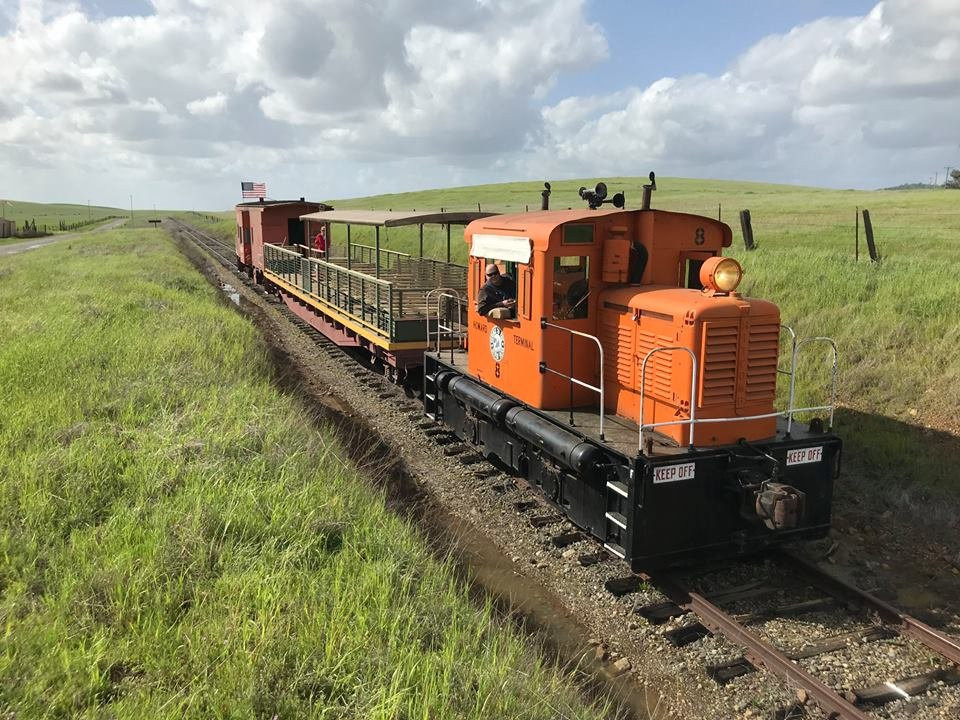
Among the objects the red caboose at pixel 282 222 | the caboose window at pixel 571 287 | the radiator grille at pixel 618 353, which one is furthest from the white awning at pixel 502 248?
the red caboose at pixel 282 222

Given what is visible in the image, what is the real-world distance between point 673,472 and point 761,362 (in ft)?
4.83

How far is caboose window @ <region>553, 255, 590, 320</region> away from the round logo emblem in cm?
111

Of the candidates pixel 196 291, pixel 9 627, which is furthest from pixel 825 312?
pixel 196 291

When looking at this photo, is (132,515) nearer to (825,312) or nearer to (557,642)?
(557,642)

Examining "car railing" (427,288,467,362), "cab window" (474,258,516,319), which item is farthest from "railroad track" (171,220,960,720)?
"car railing" (427,288,467,362)

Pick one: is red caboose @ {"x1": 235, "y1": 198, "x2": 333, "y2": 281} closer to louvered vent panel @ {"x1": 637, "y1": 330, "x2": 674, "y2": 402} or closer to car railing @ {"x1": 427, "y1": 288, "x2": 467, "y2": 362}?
car railing @ {"x1": 427, "y1": 288, "x2": 467, "y2": 362}

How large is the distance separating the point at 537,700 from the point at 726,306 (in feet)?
12.2

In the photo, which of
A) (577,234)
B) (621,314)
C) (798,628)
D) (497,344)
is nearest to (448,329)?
(497,344)

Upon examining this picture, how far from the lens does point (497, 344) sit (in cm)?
829

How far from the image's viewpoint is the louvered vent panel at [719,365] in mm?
5945

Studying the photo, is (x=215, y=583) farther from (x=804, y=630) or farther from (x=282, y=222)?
(x=282, y=222)

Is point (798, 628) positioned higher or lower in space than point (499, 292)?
lower

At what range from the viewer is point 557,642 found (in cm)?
534

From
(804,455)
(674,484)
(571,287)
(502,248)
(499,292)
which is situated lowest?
(674,484)
